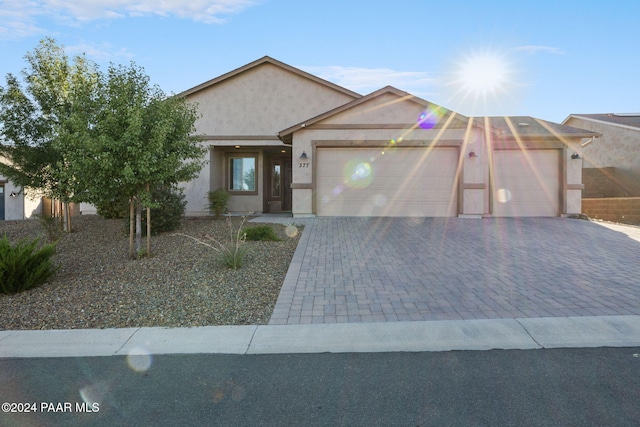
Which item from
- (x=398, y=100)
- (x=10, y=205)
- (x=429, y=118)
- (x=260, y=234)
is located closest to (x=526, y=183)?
(x=429, y=118)

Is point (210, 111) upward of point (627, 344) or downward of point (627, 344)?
upward

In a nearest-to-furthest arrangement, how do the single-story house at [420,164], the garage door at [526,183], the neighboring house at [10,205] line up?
the single-story house at [420,164], the garage door at [526,183], the neighboring house at [10,205]

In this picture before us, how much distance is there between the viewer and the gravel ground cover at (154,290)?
5.49m

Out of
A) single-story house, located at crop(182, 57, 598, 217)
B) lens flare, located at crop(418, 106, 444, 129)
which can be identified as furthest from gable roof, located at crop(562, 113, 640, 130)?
lens flare, located at crop(418, 106, 444, 129)

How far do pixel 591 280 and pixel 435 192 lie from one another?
834 cm

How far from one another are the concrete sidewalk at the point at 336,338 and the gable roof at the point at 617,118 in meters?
22.6

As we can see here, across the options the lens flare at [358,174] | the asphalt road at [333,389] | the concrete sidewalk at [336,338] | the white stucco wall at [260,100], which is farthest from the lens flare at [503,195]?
the asphalt road at [333,389]

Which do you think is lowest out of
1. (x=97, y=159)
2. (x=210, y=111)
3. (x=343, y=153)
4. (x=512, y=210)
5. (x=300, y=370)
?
(x=300, y=370)

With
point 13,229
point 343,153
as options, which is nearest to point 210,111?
point 343,153

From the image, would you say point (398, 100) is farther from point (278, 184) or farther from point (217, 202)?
point (217, 202)

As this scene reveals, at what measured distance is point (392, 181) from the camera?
15008mm

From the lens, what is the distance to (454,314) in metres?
5.34

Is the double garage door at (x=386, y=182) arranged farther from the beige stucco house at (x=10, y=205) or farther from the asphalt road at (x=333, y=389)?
the beige stucco house at (x=10, y=205)

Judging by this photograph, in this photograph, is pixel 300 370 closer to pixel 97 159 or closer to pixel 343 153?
pixel 97 159
